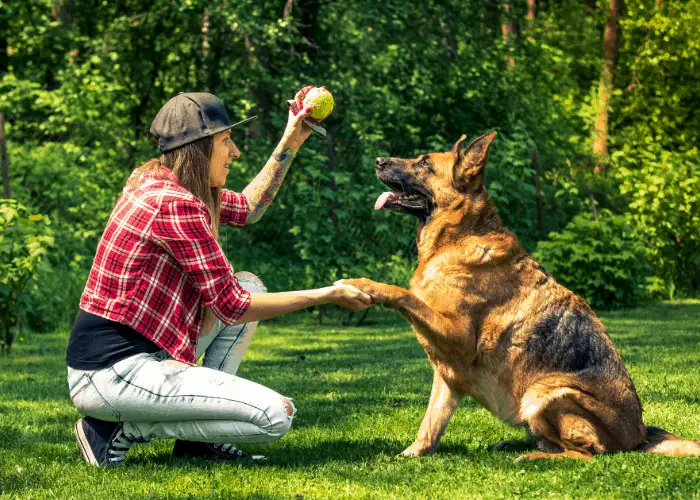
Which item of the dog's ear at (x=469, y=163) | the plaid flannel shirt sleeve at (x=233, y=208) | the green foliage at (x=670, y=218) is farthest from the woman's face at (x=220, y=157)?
the green foliage at (x=670, y=218)

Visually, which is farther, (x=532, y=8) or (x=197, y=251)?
(x=532, y=8)

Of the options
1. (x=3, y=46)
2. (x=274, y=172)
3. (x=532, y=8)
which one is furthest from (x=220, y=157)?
(x=532, y=8)

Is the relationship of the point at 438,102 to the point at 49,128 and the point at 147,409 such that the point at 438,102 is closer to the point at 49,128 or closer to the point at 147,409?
the point at 49,128

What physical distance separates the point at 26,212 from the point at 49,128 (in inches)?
294

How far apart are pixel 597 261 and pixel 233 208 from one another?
904 centimetres

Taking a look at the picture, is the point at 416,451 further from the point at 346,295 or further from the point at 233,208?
the point at 233,208

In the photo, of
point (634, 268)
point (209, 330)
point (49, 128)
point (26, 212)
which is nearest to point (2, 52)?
point (49, 128)

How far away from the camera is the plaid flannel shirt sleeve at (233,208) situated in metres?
5.44

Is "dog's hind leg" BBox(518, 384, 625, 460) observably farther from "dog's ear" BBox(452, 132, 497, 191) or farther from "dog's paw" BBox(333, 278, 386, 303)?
"dog's ear" BBox(452, 132, 497, 191)

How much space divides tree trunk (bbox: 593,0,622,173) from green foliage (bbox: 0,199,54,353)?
18.9 m

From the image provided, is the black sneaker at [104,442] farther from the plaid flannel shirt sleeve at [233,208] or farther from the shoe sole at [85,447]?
the plaid flannel shirt sleeve at [233,208]

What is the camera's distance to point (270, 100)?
17.7m

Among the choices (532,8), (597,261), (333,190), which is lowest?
(597,261)

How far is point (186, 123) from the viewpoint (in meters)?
4.47
